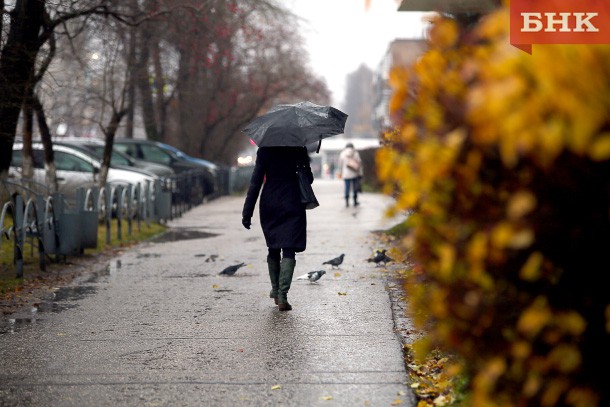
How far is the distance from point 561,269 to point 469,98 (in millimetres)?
660

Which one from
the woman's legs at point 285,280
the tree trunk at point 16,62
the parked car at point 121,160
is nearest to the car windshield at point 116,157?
the parked car at point 121,160

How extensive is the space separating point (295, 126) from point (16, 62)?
645 centimetres

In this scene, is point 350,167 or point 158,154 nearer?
point 350,167

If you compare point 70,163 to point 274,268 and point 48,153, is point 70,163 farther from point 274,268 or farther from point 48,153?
point 274,268

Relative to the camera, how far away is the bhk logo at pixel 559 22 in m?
3.31

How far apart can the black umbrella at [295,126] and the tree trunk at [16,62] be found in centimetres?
516

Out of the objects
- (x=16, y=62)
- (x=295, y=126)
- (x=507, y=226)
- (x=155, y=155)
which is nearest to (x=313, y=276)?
(x=295, y=126)

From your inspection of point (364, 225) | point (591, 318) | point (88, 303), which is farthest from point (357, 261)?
point (591, 318)

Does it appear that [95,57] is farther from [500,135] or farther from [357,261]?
[500,135]

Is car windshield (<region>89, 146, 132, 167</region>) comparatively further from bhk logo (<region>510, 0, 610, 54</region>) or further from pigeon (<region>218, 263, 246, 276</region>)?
bhk logo (<region>510, 0, 610, 54</region>)

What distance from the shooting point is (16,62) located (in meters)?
14.3

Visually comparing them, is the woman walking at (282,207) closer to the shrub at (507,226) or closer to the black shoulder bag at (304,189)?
the black shoulder bag at (304,189)

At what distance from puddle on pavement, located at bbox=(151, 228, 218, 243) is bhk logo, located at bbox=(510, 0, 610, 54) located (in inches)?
519

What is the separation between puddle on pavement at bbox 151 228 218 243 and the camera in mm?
17328
